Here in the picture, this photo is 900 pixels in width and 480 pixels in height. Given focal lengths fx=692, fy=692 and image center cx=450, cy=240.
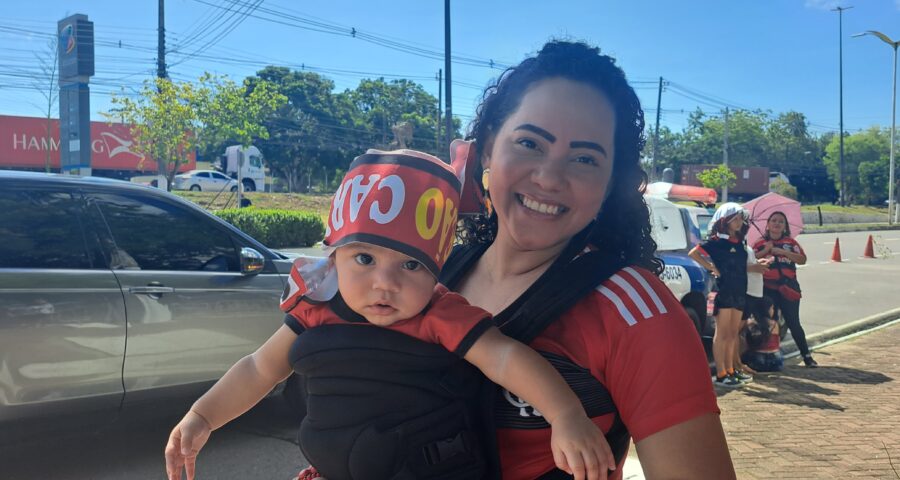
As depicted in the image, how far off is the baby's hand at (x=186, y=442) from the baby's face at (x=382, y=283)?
1.66 ft

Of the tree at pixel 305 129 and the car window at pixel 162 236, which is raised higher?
the tree at pixel 305 129

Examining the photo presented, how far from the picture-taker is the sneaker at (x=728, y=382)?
22.3 feet

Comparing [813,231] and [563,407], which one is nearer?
[563,407]

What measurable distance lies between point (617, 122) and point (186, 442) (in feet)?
4.13

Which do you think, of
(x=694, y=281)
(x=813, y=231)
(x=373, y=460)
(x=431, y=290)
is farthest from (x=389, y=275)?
(x=813, y=231)

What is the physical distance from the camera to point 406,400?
4.52 feet

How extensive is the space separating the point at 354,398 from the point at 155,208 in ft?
12.3

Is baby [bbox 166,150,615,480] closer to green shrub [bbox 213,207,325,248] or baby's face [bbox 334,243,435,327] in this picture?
baby's face [bbox 334,243,435,327]

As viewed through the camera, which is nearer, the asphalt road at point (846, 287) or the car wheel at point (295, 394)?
the car wheel at point (295, 394)

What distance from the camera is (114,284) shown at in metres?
4.21

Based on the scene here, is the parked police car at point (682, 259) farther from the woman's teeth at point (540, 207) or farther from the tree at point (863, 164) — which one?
the tree at point (863, 164)

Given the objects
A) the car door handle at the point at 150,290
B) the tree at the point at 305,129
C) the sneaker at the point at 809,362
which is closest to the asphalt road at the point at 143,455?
the car door handle at the point at 150,290

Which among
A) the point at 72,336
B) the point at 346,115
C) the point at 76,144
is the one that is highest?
the point at 346,115

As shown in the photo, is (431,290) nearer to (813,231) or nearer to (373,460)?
(373,460)
